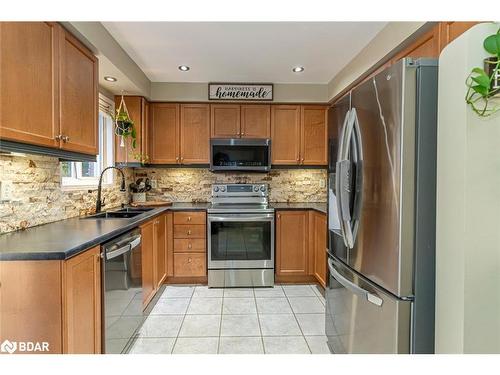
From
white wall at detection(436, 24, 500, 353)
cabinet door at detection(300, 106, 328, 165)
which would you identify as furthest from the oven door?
white wall at detection(436, 24, 500, 353)

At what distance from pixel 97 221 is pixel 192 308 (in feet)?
4.05

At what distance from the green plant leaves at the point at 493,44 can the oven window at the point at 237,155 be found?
8.45 ft

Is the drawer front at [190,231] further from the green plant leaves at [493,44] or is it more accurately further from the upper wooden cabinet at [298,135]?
the green plant leaves at [493,44]

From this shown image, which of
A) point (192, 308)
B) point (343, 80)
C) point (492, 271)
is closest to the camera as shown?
point (492, 271)

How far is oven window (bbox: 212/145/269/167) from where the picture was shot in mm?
3412

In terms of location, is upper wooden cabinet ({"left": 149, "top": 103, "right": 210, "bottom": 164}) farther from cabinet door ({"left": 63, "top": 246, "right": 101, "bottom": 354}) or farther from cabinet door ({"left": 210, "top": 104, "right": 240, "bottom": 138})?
cabinet door ({"left": 63, "top": 246, "right": 101, "bottom": 354})

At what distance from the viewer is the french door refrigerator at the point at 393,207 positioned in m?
1.18

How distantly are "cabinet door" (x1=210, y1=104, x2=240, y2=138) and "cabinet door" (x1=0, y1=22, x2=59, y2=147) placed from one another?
1.99m

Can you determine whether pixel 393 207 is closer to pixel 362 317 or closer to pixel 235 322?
pixel 362 317

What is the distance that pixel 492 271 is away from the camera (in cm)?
98

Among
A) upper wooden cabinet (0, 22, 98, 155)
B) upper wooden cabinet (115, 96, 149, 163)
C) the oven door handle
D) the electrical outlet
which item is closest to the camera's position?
upper wooden cabinet (0, 22, 98, 155)

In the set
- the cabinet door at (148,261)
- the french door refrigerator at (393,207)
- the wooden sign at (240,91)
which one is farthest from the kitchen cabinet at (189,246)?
the french door refrigerator at (393,207)
